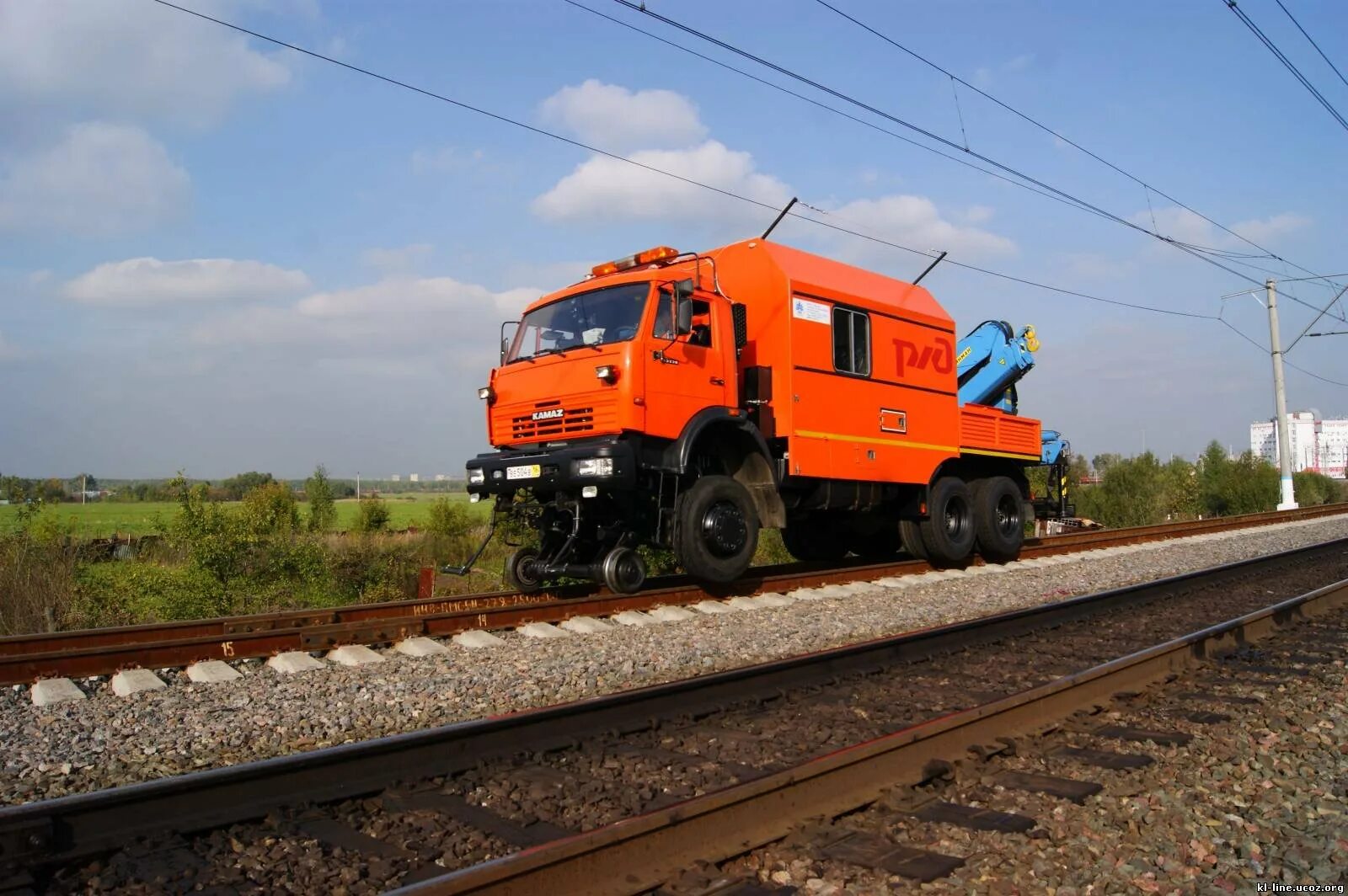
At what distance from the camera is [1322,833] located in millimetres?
3420

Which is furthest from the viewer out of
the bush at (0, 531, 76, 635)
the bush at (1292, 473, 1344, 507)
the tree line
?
the bush at (1292, 473, 1344, 507)

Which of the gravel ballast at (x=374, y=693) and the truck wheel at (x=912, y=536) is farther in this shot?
the truck wheel at (x=912, y=536)

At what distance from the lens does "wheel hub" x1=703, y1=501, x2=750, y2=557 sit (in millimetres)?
9375

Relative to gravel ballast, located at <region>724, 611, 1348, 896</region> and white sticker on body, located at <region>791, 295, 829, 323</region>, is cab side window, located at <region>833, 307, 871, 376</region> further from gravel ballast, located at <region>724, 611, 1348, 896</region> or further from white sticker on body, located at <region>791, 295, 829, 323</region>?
Answer: gravel ballast, located at <region>724, 611, 1348, 896</region>

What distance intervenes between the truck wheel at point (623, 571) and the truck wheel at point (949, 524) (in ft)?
17.2

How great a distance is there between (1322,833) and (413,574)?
616 inches

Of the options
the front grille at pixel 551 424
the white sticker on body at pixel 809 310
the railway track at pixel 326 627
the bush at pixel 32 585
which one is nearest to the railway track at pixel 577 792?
the railway track at pixel 326 627

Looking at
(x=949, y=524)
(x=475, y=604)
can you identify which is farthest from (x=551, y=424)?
(x=949, y=524)

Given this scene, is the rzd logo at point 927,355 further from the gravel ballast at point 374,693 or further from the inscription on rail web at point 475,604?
the inscription on rail web at point 475,604

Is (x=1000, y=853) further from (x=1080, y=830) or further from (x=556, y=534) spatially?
(x=556, y=534)

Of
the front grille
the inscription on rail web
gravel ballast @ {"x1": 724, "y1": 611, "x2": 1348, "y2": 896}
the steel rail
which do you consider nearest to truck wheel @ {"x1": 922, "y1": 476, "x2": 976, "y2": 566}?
the inscription on rail web

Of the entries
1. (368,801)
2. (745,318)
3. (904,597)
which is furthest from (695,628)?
(368,801)

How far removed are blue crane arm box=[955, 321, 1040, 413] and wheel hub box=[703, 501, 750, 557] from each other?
Result: 716 centimetres

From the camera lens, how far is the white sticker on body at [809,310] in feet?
33.7
